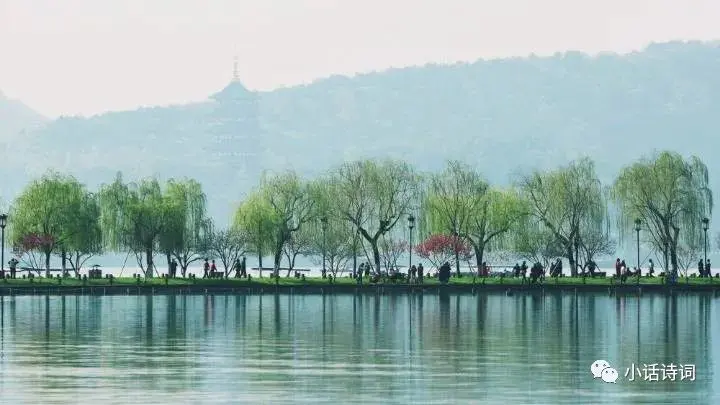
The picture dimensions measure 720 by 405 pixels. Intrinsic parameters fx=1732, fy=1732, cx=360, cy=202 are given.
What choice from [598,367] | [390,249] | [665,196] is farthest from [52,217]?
[598,367]

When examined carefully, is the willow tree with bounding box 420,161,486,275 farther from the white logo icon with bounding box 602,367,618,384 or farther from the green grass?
the white logo icon with bounding box 602,367,618,384

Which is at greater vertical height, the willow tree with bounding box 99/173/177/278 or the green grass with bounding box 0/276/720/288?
the willow tree with bounding box 99/173/177/278

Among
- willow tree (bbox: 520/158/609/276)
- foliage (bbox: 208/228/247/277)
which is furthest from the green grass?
foliage (bbox: 208/228/247/277)

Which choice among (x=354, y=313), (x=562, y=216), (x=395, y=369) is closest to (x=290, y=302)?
(x=354, y=313)

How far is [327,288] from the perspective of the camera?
79125 mm

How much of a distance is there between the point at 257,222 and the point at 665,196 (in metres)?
21.2

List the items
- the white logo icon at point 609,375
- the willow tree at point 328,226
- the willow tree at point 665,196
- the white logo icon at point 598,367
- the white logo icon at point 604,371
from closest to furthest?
the white logo icon at point 609,375, the white logo icon at point 604,371, the white logo icon at point 598,367, the willow tree at point 665,196, the willow tree at point 328,226

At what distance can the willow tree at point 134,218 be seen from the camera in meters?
88.9

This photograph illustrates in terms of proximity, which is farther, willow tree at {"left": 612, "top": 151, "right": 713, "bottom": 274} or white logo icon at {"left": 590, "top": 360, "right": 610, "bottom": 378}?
willow tree at {"left": 612, "top": 151, "right": 713, "bottom": 274}

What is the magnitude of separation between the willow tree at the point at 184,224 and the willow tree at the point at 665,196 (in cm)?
2212

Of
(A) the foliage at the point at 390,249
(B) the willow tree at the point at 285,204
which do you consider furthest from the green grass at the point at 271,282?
(A) the foliage at the point at 390,249

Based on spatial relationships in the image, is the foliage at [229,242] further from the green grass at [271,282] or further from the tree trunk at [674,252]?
the tree trunk at [674,252]

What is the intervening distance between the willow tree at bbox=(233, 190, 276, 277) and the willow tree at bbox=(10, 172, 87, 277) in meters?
8.12

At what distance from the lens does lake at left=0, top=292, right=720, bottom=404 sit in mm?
27641
